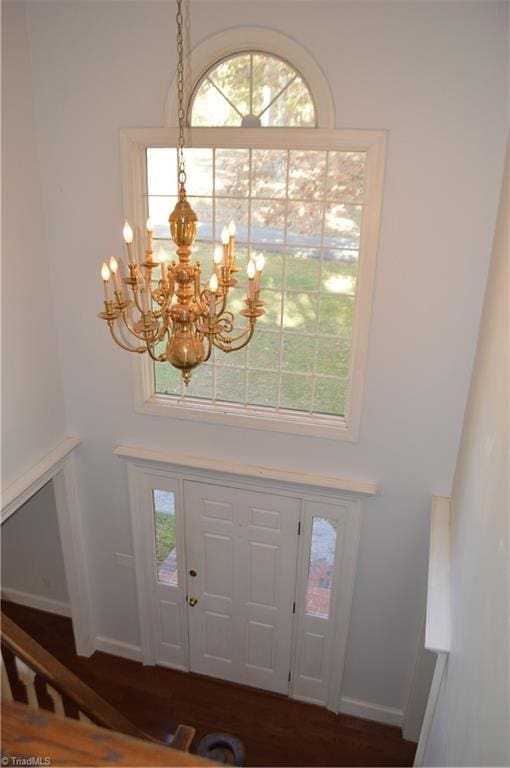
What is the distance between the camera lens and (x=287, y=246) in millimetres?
4105

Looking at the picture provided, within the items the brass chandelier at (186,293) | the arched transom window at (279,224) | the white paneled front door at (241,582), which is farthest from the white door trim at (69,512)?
the brass chandelier at (186,293)

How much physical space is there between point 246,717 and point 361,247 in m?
4.27

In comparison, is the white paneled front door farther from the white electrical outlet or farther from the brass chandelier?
the brass chandelier

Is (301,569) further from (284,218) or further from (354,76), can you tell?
(354,76)

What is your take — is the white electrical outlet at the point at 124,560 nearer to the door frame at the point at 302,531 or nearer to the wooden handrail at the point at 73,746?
the door frame at the point at 302,531

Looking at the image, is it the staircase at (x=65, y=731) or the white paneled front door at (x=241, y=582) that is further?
the white paneled front door at (x=241, y=582)

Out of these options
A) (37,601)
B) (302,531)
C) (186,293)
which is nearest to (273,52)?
(186,293)

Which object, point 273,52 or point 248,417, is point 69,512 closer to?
point 248,417

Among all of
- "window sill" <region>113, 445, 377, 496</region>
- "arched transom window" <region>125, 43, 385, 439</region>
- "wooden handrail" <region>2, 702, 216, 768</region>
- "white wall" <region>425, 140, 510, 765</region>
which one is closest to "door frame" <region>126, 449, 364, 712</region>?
"window sill" <region>113, 445, 377, 496</region>

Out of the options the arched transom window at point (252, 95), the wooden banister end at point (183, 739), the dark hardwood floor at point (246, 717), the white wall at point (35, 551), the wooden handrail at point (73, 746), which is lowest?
the dark hardwood floor at point (246, 717)

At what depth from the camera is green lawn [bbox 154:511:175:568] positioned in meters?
5.14

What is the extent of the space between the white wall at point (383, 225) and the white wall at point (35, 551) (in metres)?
1.08

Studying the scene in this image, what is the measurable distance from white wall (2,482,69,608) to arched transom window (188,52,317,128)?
3.90 metres

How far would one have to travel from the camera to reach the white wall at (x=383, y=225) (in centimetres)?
338
